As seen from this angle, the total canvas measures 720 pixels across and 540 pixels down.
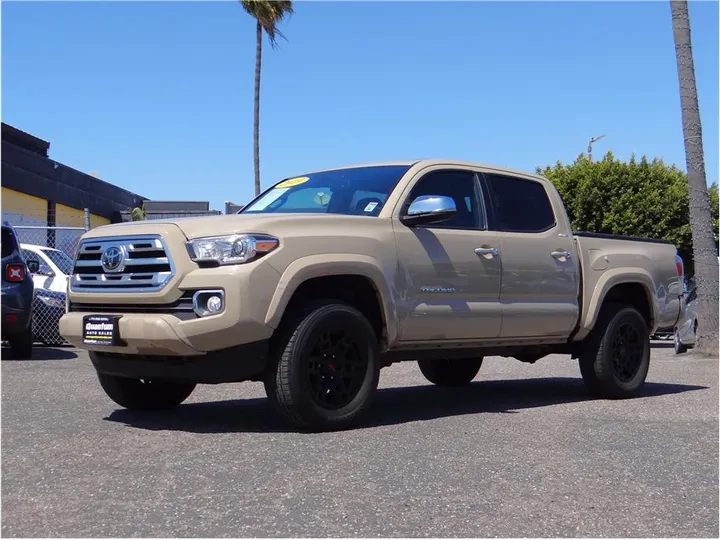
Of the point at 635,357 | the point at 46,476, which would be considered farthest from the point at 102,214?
the point at 46,476

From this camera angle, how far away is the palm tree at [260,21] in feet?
84.8

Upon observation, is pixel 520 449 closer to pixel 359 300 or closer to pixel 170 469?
pixel 359 300

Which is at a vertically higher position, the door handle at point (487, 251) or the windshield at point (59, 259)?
the door handle at point (487, 251)

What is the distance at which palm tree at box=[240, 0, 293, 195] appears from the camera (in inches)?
1017

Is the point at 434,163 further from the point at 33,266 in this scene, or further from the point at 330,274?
the point at 33,266

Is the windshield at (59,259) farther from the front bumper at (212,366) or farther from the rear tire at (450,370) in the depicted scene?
the front bumper at (212,366)

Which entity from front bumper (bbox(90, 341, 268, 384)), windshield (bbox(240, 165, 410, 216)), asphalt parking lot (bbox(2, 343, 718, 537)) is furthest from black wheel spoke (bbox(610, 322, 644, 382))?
front bumper (bbox(90, 341, 268, 384))

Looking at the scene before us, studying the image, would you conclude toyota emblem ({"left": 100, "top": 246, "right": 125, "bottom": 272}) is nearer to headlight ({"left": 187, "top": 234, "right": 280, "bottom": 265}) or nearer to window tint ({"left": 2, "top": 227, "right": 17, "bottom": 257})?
headlight ({"left": 187, "top": 234, "right": 280, "bottom": 265})

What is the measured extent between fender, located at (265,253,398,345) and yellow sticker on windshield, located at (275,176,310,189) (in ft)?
5.11

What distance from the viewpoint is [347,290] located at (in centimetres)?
631

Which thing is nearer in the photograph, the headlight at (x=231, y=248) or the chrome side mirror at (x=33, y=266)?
the headlight at (x=231, y=248)

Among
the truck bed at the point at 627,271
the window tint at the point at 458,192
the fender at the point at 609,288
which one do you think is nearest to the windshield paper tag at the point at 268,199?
the window tint at the point at 458,192

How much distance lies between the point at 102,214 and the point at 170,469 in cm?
3448

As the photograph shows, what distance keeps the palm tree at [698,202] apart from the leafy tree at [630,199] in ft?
43.5
